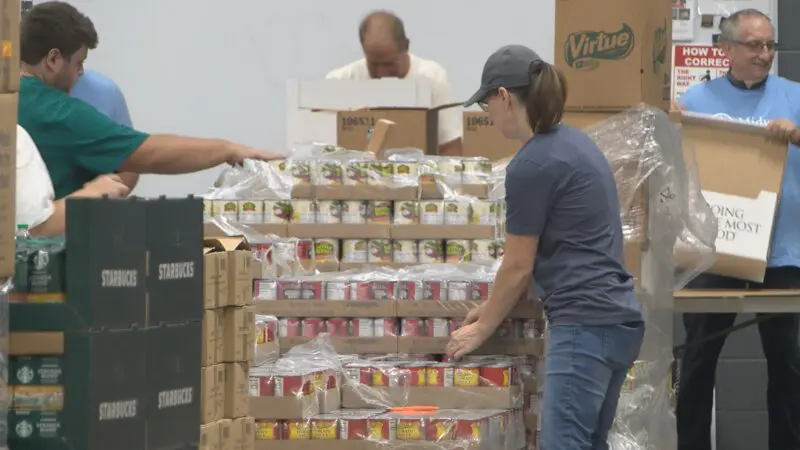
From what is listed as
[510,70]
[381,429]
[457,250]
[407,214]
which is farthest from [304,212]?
[510,70]

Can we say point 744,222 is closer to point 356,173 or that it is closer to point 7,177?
point 356,173

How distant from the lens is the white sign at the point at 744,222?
6.39 m

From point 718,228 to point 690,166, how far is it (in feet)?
1.06

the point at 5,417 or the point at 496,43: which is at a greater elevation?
the point at 496,43

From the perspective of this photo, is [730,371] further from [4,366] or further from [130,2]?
[4,366]

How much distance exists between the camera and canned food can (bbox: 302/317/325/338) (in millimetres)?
5516

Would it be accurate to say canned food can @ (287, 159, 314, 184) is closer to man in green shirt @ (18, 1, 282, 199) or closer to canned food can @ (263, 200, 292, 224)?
canned food can @ (263, 200, 292, 224)

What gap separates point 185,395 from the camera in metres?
3.79

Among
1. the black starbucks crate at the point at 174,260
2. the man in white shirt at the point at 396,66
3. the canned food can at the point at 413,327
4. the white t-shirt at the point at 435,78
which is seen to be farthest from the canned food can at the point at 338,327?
the white t-shirt at the point at 435,78

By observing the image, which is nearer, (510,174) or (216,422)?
(216,422)

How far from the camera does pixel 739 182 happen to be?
21.1 feet

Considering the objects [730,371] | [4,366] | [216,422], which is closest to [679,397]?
[730,371]

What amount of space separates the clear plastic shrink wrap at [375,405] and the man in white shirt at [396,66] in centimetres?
262

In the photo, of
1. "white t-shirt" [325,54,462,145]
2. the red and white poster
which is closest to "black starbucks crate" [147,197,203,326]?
"white t-shirt" [325,54,462,145]
